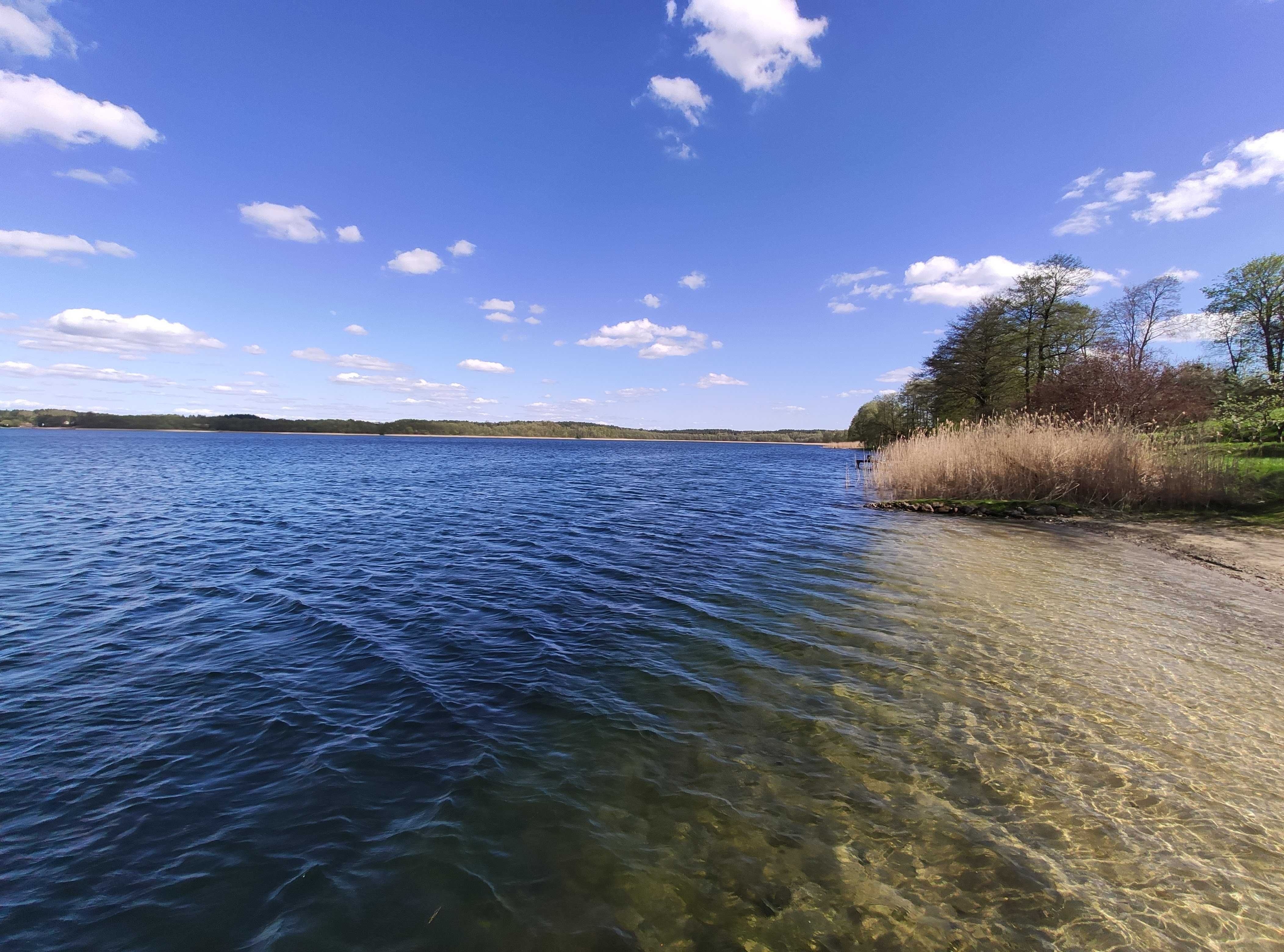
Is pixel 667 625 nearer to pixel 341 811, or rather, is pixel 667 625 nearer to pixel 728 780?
pixel 728 780

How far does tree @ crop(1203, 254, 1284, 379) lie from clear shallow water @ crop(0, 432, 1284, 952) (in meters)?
42.9

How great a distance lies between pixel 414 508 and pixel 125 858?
19.0 meters

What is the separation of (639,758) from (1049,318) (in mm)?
44771

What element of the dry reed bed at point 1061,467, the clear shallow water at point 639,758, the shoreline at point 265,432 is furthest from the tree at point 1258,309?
the shoreline at point 265,432

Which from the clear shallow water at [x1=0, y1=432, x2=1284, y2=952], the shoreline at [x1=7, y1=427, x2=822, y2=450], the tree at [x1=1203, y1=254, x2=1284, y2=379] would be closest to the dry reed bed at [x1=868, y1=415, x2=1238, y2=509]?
the clear shallow water at [x1=0, y1=432, x2=1284, y2=952]

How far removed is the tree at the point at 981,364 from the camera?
119 feet

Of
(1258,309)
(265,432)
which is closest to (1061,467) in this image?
(1258,309)

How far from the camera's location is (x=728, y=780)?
457cm

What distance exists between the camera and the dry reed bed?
17766 millimetres

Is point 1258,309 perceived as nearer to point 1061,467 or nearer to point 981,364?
point 981,364

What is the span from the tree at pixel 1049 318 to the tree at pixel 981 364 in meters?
0.69

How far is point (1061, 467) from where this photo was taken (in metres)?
20.4

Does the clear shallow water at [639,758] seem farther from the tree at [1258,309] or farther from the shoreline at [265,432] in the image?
the shoreline at [265,432]

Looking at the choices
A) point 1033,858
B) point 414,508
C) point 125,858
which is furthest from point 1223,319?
point 125,858
